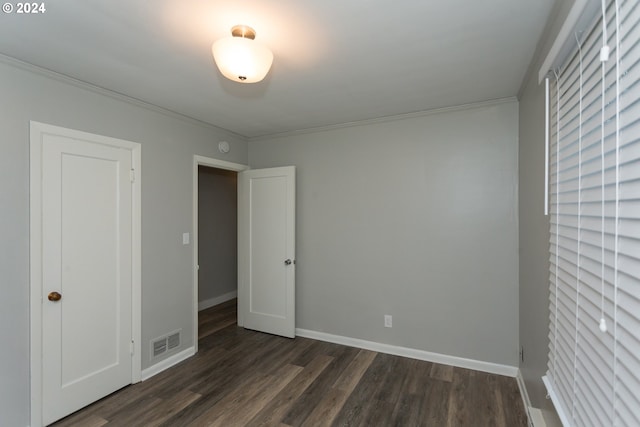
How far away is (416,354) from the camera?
317 cm

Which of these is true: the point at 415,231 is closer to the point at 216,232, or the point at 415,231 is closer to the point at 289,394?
the point at 289,394

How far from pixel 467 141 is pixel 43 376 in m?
3.97

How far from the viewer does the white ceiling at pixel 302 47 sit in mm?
1553

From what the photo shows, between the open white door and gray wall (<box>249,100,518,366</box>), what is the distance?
0.16m

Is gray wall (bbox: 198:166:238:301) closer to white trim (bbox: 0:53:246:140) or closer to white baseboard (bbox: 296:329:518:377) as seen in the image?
white trim (bbox: 0:53:246:140)

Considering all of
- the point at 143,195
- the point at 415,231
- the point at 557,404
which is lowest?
the point at 557,404

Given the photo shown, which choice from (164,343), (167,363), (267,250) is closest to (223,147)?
(267,250)

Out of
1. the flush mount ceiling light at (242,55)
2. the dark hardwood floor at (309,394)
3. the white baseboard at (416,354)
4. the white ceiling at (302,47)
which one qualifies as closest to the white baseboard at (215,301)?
the dark hardwood floor at (309,394)

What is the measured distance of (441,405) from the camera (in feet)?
7.93

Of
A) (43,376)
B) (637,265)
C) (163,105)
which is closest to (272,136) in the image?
(163,105)

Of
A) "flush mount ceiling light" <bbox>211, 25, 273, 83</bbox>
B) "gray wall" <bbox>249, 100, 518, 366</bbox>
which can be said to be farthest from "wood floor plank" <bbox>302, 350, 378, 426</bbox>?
"flush mount ceiling light" <bbox>211, 25, 273, 83</bbox>

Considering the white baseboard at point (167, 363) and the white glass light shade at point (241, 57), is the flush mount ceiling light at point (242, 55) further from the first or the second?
the white baseboard at point (167, 363)

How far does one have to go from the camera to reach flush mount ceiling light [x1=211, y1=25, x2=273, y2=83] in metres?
1.58

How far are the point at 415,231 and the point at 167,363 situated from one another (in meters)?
2.83
